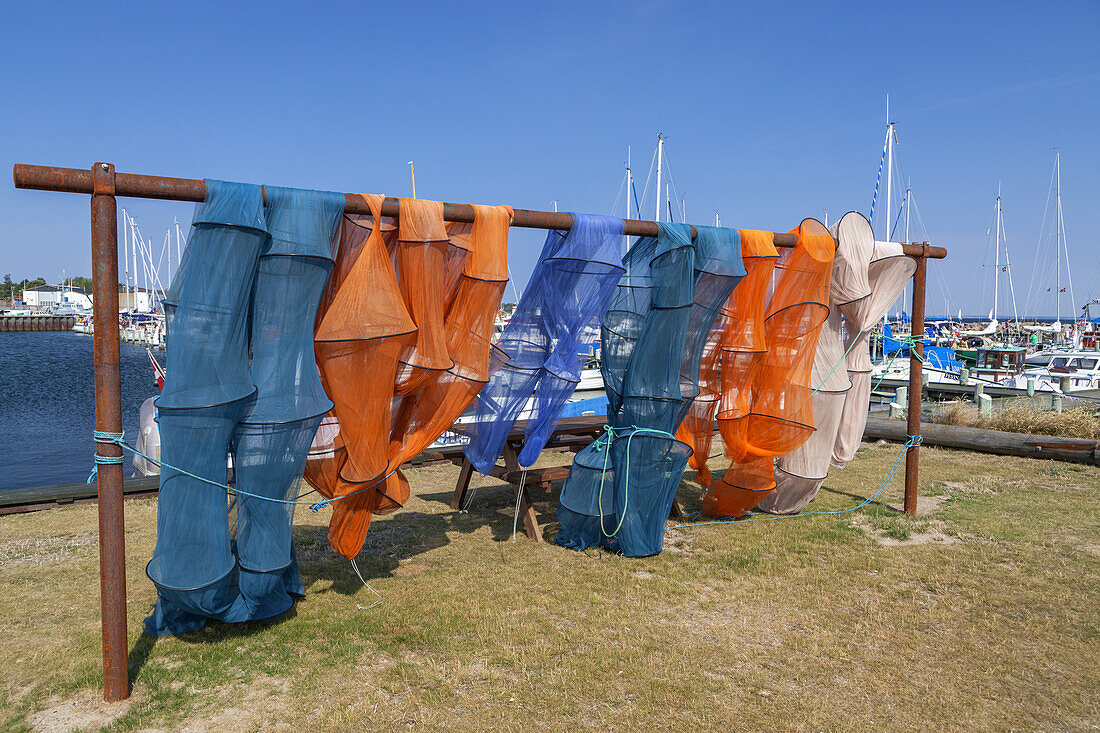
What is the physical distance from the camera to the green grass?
3.47m

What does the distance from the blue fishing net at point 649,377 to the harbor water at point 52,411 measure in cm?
1250

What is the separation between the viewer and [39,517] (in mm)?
6645

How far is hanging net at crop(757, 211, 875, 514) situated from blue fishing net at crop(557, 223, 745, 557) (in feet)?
4.30

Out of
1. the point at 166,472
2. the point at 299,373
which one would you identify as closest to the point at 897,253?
the point at 299,373

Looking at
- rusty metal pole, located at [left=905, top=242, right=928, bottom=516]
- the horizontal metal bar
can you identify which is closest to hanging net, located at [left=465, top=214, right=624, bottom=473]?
the horizontal metal bar

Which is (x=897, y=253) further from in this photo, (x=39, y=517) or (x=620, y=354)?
(x=39, y=517)

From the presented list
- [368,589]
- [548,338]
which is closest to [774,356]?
[548,338]

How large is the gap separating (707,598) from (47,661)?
3.93m

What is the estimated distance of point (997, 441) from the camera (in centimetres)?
995

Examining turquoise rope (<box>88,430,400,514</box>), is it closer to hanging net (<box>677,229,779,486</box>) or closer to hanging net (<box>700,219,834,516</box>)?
hanging net (<box>677,229,779,486</box>)

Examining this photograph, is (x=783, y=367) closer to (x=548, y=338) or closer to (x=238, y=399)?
(x=548, y=338)

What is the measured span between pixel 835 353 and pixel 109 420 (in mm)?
5687

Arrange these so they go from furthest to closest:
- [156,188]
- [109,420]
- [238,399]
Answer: [238,399]
[156,188]
[109,420]

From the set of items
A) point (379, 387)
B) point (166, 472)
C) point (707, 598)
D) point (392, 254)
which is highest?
point (392, 254)
